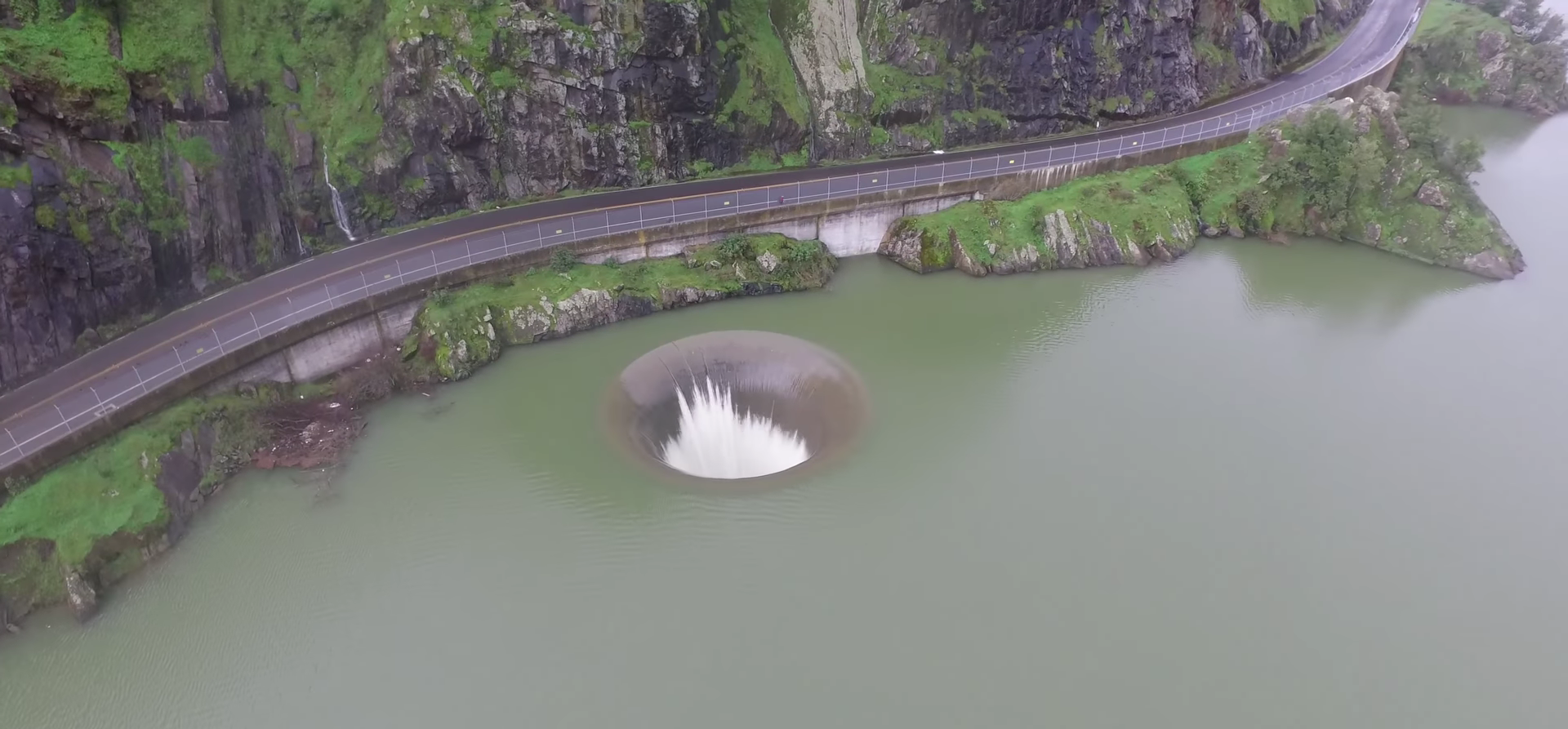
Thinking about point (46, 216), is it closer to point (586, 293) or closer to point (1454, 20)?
point (586, 293)

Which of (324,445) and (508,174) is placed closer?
(324,445)

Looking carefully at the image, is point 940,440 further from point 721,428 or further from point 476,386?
point 476,386

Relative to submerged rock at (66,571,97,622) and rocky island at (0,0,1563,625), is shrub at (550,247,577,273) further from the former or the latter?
submerged rock at (66,571,97,622)

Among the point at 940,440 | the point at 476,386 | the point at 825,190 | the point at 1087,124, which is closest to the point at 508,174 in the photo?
the point at 476,386

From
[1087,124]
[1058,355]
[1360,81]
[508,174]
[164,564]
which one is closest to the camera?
[164,564]

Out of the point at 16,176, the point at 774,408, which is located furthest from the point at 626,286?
the point at 16,176

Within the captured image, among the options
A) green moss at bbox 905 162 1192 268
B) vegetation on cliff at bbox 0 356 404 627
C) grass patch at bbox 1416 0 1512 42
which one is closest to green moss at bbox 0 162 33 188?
vegetation on cliff at bbox 0 356 404 627
